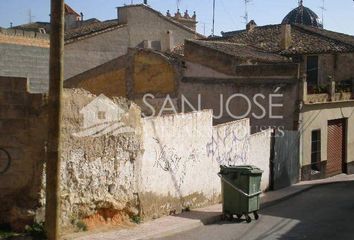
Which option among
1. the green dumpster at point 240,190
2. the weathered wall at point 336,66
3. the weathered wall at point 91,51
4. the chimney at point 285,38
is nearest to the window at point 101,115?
the green dumpster at point 240,190

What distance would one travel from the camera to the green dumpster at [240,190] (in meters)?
12.0

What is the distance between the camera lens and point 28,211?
9.09 meters

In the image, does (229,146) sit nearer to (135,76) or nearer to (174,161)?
(174,161)

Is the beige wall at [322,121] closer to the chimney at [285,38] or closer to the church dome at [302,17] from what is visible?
the chimney at [285,38]

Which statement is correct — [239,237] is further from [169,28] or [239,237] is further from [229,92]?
[169,28]

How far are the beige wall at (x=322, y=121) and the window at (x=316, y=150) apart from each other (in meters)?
0.25

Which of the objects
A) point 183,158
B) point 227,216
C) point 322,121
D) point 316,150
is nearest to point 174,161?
point 183,158

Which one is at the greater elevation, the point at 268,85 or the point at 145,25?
the point at 145,25

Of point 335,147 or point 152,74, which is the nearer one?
point 152,74

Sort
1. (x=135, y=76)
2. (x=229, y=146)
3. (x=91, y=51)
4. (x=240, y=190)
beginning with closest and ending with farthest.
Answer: (x=240, y=190) → (x=229, y=146) → (x=135, y=76) → (x=91, y=51)

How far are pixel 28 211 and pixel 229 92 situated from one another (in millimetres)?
13280

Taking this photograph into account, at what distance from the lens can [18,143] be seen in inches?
366

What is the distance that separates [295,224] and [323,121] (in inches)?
452

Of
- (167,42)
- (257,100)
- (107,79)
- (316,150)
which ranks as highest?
(167,42)
